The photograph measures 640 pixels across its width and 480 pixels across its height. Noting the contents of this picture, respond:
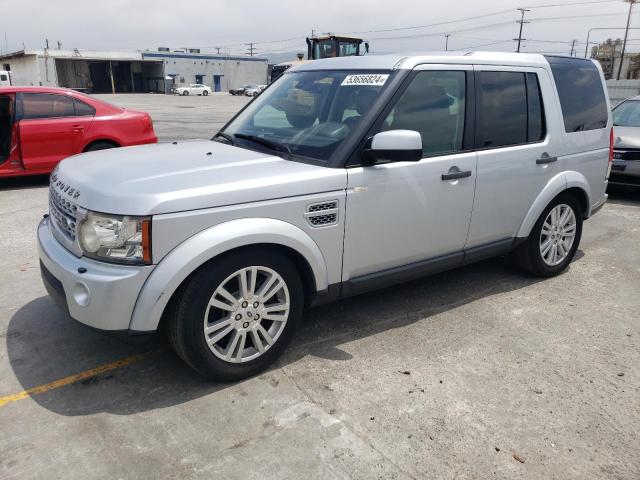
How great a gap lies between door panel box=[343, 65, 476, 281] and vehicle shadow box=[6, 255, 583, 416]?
52 cm

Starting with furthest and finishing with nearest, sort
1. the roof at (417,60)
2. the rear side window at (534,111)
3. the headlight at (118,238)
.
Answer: the rear side window at (534,111)
the roof at (417,60)
the headlight at (118,238)

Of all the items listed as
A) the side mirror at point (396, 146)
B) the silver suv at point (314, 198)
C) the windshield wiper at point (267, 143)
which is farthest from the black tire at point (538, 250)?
the windshield wiper at point (267, 143)

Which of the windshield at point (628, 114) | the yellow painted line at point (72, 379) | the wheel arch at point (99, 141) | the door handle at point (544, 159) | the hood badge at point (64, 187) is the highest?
the windshield at point (628, 114)

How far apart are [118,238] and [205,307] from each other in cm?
58

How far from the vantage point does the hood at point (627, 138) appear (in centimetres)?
808

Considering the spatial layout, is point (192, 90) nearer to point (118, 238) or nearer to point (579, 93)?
point (579, 93)

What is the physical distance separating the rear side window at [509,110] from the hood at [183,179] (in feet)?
4.78

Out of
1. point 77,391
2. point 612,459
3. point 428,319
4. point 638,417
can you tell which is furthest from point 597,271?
point 77,391

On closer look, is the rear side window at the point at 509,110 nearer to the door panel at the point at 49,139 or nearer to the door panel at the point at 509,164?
Answer: the door panel at the point at 509,164

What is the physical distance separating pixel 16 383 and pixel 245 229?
1.65 m

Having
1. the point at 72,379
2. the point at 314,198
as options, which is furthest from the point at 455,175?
the point at 72,379

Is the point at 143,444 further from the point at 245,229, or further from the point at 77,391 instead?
the point at 245,229

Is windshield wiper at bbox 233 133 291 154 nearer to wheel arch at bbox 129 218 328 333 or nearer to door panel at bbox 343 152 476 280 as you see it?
door panel at bbox 343 152 476 280

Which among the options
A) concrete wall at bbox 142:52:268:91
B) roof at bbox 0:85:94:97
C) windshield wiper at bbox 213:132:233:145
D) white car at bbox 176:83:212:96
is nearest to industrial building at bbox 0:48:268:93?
concrete wall at bbox 142:52:268:91
